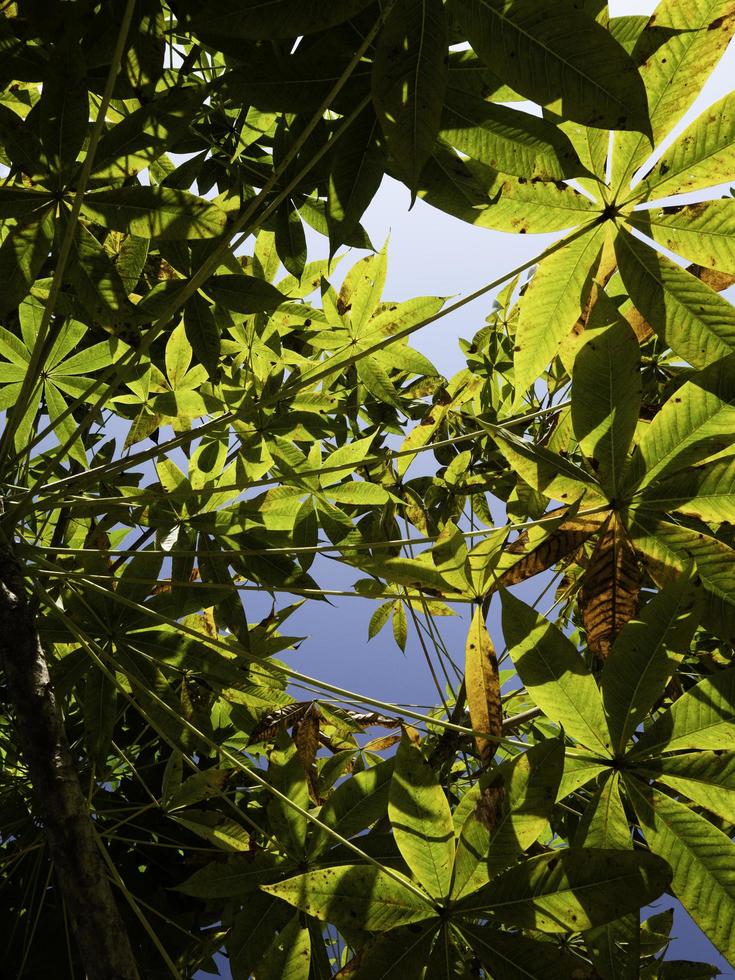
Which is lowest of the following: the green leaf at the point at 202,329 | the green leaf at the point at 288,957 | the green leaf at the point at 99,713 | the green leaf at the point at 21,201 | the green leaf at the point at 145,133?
the green leaf at the point at 288,957

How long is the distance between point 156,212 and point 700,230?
0.65m

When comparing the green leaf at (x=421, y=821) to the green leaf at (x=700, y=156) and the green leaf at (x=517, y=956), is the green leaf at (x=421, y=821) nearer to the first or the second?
the green leaf at (x=517, y=956)

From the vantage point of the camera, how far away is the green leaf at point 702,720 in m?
0.86

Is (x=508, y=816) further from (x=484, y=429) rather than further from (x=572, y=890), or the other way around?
(x=484, y=429)

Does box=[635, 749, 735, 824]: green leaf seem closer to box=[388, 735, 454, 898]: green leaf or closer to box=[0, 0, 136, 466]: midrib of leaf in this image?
box=[388, 735, 454, 898]: green leaf

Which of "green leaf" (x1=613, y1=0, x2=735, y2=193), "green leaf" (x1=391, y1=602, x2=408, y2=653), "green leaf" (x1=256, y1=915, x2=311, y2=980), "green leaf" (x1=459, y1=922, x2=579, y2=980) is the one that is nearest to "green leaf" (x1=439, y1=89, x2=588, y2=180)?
"green leaf" (x1=613, y1=0, x2=735, y2=193)

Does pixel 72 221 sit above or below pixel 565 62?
above

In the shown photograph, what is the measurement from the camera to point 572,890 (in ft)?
2.62

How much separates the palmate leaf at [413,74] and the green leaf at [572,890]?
0.71 m

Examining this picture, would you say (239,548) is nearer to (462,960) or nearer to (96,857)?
(96,857)

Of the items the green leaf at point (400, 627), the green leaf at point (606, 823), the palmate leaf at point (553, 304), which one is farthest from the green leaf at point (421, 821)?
the green leaf at point (400, 627)

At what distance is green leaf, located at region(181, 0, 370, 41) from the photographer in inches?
26.3

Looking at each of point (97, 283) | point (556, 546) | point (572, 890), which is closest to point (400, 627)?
point (556, 546)

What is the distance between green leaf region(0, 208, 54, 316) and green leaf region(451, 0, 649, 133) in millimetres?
524
